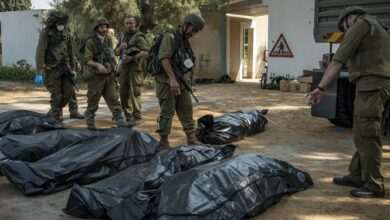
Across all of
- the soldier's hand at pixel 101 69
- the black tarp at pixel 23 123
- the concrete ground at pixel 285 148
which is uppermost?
the soldier's hand at pixel 101 69

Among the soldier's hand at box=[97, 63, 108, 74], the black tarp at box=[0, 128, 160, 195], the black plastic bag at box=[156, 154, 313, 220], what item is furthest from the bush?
the black plastic bag at box=[156, 154, 313, 220]

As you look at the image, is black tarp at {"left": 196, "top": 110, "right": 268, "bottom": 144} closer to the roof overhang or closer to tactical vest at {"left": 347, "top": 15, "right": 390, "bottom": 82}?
tactical vest at {"left": 347, "top": 15, "right": 390, "bottom": 82}

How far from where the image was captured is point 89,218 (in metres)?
3.49

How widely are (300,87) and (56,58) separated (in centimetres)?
655

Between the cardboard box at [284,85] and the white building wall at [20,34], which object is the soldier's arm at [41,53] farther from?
the white building wall at [20,34]

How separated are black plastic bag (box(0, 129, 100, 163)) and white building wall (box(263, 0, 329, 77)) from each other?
27.2 feet

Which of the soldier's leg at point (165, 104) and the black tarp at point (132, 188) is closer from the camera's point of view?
the black tarp at point (132, 188)

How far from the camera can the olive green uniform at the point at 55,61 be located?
6883 millimetres

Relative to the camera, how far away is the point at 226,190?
3.29m

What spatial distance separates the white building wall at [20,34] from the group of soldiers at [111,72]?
9.56 metres

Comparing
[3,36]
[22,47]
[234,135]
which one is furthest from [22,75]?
[234,135]

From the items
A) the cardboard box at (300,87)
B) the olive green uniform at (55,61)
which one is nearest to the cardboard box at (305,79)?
the cardboard box at (300,87)

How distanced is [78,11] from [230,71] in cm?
581

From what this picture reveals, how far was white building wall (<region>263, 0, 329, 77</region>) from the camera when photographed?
11945 millimetres
